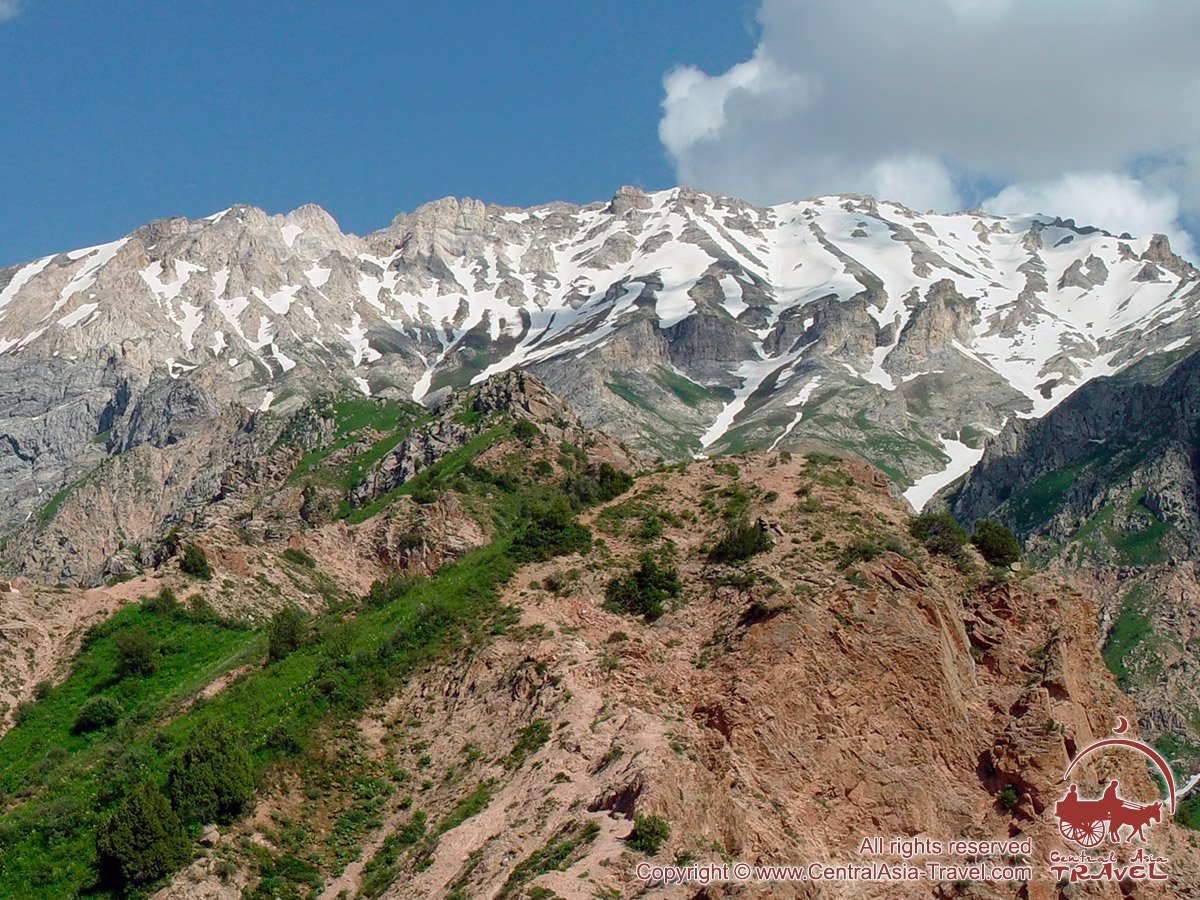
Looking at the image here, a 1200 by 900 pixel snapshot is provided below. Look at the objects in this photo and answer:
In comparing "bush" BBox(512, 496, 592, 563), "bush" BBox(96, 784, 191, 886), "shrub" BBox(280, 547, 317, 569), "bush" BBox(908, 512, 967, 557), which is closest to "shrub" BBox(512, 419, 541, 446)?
"shrub" BBox(280, 547, 317, 569)

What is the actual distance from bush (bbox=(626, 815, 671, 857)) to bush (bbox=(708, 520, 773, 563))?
14365 millimetres

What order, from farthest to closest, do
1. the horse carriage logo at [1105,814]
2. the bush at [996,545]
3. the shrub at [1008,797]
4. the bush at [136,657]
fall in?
the bush at [136,657] → the bush at [996,545] → the shrub at [1008,797] → the horse carriage logo at [1105,814]

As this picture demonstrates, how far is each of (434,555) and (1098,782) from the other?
4284 centimetres

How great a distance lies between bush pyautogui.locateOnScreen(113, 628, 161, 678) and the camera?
57.0 meters

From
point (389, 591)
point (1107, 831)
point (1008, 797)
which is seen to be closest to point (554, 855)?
point (1008, 797)

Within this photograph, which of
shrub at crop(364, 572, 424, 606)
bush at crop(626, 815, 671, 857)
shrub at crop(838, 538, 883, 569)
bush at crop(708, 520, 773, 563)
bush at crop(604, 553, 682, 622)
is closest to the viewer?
bush at crop(626, 815, 671, 857)

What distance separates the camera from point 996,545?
43.6 metres

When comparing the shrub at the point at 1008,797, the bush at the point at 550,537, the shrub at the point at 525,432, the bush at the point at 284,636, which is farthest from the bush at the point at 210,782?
the shrub at the point at 525,432

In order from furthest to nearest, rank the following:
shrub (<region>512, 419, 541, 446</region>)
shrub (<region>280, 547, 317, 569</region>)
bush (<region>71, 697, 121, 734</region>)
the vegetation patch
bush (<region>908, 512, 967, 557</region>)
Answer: shrub (<region>512, 419, 541, 446</region>), shrub (<region>280, 547, 317, 569</region>), bush (<region>71, 697, 121, 734</region>), bush (<region>908, 512, 967, 557</region>), the vegetation patch

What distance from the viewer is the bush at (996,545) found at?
43500 millimetres

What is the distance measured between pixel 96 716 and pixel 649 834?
109 ft

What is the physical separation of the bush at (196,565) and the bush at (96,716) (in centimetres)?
1496

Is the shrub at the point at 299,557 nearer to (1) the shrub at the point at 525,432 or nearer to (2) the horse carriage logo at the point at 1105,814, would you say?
(1) the shrub at the point at 525,432

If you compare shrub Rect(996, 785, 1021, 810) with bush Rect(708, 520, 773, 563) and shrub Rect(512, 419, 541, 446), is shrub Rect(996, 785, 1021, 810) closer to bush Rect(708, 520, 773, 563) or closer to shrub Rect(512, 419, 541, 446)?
bush Rect(708, 520, 773, 563)
